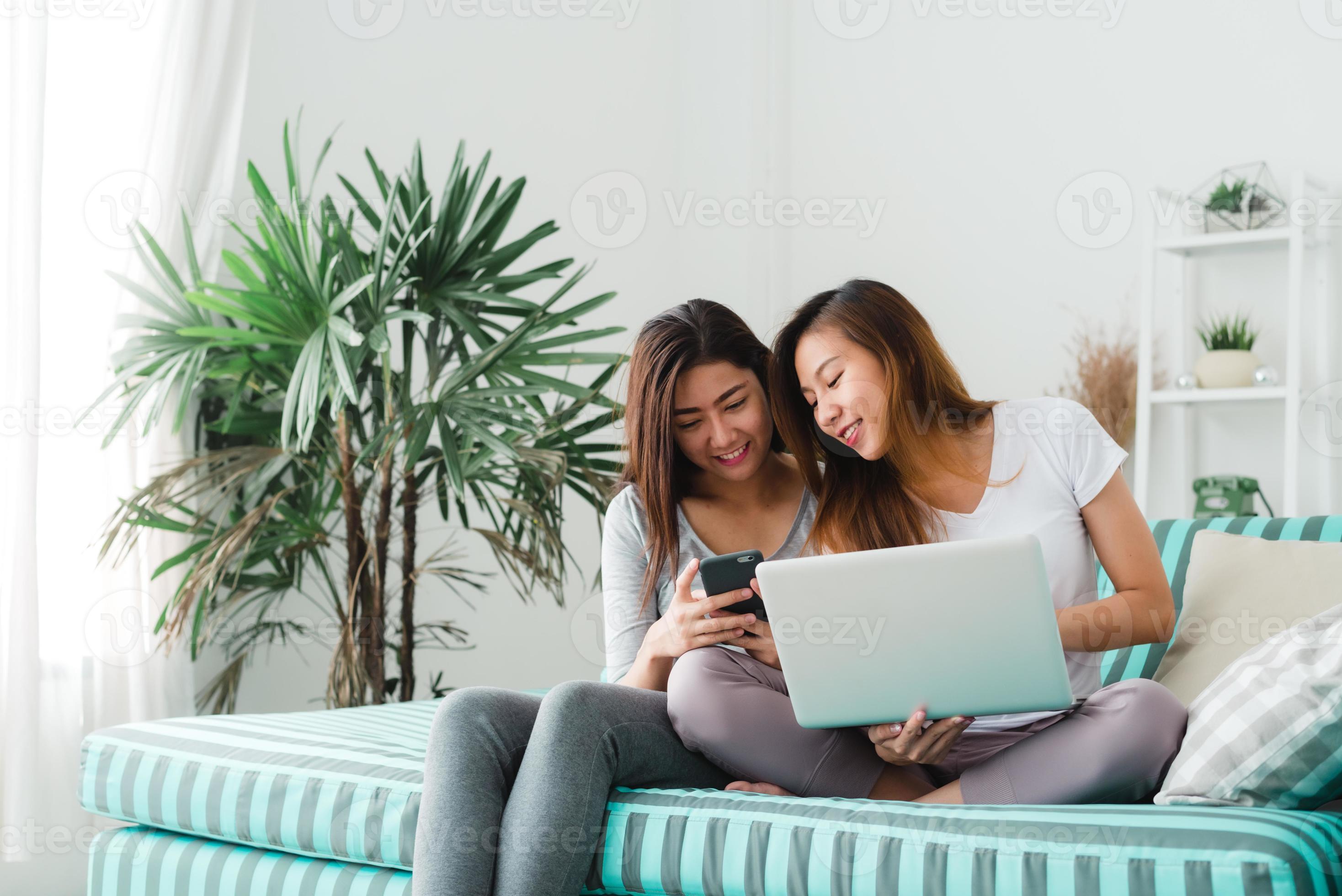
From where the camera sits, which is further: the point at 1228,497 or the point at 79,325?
the point at 1228,497

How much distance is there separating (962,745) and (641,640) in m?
0.49

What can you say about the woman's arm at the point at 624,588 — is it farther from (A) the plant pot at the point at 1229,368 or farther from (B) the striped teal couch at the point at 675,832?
(A) the plant pot at the point at 1229,368

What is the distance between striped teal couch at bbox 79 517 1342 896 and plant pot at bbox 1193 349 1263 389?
1.33 m

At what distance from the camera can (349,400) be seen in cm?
257

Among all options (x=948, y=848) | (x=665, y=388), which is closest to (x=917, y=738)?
(x=948, y=848)

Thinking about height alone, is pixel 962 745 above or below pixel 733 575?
below

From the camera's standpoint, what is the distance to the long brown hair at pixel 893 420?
1.61 meters

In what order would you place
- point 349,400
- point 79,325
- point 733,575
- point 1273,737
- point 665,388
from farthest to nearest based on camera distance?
point 79,325 → point 349,400 → point 665,388 → point 733,575 → point 1273,737


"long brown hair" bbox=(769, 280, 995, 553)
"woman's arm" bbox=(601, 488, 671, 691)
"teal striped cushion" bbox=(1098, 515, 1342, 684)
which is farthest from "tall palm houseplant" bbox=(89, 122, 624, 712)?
"teal striped cushion" bbox=(1098, 515, 1342, 684)

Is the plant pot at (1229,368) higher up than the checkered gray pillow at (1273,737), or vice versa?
the plant pot at (1229,368)

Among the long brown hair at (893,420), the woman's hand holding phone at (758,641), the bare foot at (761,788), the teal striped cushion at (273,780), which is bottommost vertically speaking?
the teal striped cushion at (273,780)

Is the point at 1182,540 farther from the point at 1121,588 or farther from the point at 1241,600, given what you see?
the point at 1121,588

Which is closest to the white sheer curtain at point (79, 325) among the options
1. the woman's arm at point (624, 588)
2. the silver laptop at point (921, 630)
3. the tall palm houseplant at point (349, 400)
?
the tall palm houseplant at point (349, 400)

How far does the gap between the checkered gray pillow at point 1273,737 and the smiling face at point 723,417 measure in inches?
28.3
